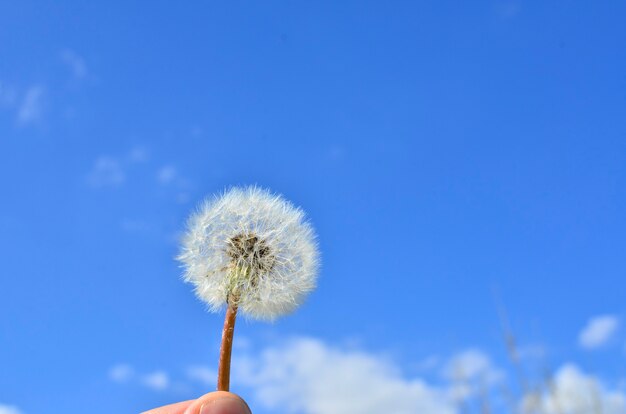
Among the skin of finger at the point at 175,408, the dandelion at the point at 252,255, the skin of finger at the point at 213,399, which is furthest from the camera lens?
the dandelion at the point at 252,255

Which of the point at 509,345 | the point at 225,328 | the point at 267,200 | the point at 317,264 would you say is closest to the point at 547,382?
the point at 509,345

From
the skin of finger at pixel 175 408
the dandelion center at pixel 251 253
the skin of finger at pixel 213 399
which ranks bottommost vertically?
the skin of finger at pixel 213 399

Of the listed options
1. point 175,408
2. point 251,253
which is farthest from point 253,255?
point 175,408

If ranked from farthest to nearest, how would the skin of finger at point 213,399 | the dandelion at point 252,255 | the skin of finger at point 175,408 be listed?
1. the dandelion at point 252,255
2. the skin of finger at point 175,408
3. the skin of finger at point 213,399

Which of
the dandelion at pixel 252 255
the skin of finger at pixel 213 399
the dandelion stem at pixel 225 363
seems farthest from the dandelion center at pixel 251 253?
the skin of finger at pixel 213 399

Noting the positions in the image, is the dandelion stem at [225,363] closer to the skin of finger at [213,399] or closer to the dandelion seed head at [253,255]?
the skin of finger at [213,399]

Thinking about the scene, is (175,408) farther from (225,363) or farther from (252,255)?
(252,255)

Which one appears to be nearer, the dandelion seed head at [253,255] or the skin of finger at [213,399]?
the skin of finger at [213,399]

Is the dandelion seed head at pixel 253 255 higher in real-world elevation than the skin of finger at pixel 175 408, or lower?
higher
